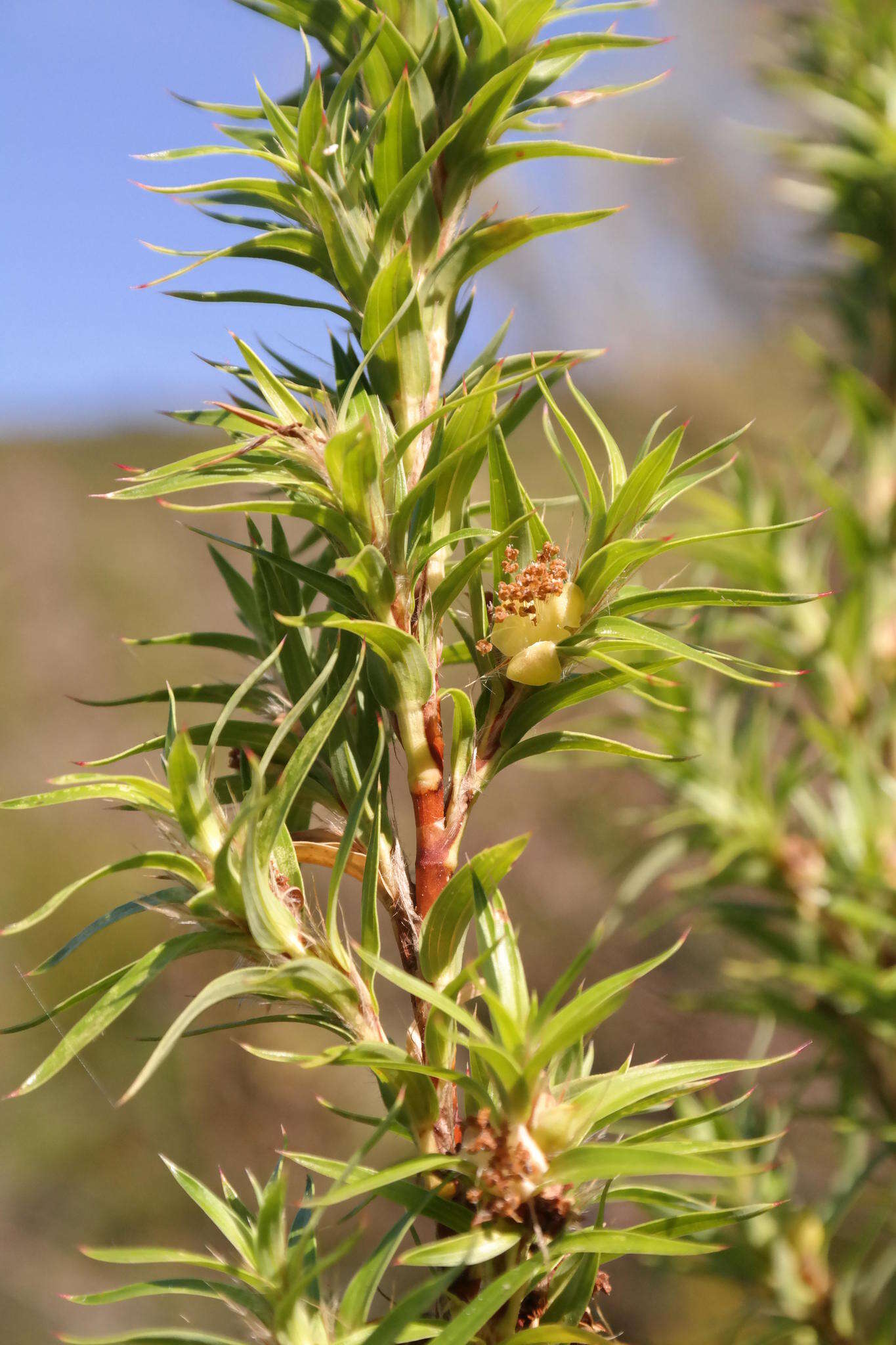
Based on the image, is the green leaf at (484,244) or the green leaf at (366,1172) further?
the green leaf at (484,244)

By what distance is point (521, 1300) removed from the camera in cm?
32

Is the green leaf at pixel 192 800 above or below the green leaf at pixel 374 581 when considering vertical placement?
below

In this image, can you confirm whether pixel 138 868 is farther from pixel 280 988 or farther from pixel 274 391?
pixel 274 391

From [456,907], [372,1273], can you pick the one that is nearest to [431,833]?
[456,907]

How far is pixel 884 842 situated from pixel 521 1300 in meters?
0.65

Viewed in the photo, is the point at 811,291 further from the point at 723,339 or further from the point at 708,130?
the point at 708,130

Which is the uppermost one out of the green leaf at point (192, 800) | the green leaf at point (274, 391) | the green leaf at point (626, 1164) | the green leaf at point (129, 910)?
the green leaf at point (274, 391)

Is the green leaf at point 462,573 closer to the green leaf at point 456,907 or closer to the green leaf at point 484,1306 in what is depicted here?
the green leaf at point 456,907

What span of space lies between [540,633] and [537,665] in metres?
0.01

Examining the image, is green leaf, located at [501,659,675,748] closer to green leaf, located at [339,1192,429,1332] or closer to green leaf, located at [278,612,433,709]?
green leaf, located at [278,612,433,709]

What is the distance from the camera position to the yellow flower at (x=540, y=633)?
338 millimetres

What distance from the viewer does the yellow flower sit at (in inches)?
13.3

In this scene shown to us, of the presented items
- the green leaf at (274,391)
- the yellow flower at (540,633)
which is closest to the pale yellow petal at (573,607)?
the yellow flower at (540,633)

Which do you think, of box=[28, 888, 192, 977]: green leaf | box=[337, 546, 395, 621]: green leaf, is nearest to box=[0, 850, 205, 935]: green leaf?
box=[28, 888, 192, 977]: green leaf
